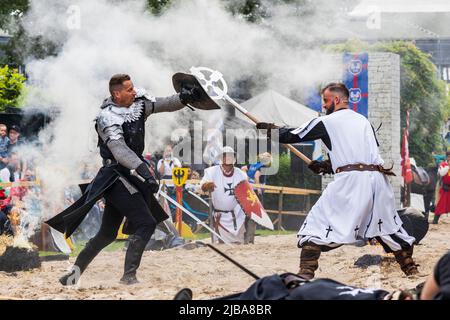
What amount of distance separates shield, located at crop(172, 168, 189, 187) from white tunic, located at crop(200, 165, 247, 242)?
0.71m

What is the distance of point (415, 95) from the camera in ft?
76.5

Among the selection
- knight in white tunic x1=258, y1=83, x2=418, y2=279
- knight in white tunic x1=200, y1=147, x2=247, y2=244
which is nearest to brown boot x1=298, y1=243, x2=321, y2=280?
knight in white tunic x1=258, y1=83, x2=418, y2=279

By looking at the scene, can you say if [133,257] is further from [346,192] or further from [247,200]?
[247,200]

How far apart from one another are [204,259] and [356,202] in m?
2.68

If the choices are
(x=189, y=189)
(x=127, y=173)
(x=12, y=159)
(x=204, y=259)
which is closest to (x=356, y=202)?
(x=127, y=173)

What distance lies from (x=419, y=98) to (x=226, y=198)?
505 inches

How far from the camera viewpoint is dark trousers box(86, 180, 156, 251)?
694cm

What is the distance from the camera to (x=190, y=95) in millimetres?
7059

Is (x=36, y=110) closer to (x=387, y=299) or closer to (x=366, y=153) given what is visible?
(x=366, y=153)

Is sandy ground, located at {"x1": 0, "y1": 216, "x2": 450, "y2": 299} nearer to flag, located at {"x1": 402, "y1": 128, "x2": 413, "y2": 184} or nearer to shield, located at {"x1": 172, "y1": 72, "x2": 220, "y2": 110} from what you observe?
shield, located at {"x1": 172, "y1": 72, "x2": 220, "y2": 110}

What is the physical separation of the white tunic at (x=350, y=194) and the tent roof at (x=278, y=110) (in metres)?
7.93

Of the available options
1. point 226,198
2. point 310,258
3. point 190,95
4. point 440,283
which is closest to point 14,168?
point 226,198

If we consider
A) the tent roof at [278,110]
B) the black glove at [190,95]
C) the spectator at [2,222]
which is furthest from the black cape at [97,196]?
the tent roof at [278,110]

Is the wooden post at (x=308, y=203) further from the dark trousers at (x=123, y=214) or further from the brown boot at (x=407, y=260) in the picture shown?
the dark trousers at (x=123, y=214)
